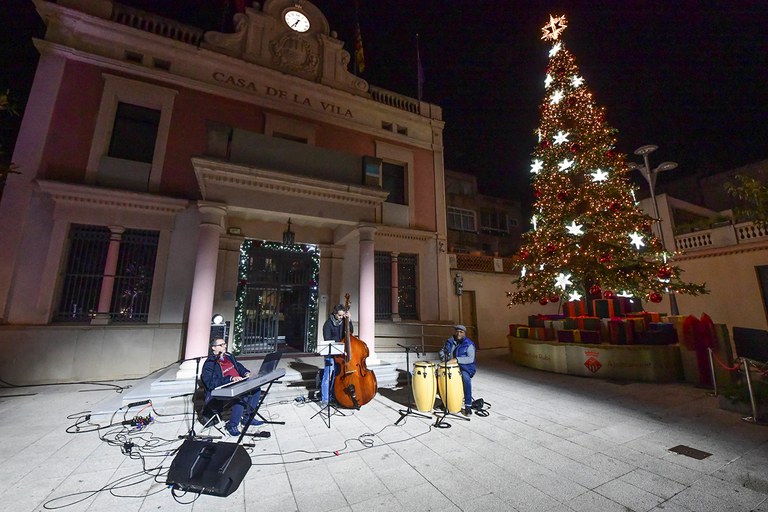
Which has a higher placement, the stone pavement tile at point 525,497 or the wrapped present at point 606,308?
the wrapped present at point 606,308

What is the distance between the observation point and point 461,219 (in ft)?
82.2

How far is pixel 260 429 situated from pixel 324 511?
2.56 metres

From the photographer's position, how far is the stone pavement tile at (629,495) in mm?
2836

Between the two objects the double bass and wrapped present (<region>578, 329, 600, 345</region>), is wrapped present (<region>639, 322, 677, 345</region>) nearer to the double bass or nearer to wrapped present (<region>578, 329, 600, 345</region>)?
wrapped present (<region>578, 329, 600, 345</region>)

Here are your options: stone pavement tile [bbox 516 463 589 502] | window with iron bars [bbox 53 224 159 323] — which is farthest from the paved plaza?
window with iron bars [bbox 53 224 159 323]

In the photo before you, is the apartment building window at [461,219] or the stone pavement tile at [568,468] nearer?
the stone pavement tile at [568,468]

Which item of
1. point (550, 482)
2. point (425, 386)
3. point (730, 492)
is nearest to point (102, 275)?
point (425, 386)

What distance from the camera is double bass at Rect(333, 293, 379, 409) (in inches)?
225

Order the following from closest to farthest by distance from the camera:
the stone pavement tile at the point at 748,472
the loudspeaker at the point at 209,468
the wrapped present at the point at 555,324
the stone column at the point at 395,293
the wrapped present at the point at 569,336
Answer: the loudspeaker at the point at 209,468 → the stone pavement tile at the point at 748,472 → the wrapped present at the point at 569,336 → the wrapped present at the point at 555,324 → the stone column at the point at 395,293

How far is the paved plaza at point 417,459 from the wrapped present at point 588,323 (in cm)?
278

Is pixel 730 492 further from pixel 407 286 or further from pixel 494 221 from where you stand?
pixel 494 221

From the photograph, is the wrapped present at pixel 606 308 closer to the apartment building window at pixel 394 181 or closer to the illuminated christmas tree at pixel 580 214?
the illuminated christmas tree at pixel 580 214

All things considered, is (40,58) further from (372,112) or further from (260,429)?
(260,429)

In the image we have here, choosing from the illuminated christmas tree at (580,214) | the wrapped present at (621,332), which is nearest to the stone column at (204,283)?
the illuminated christmas tree at (580,214)
